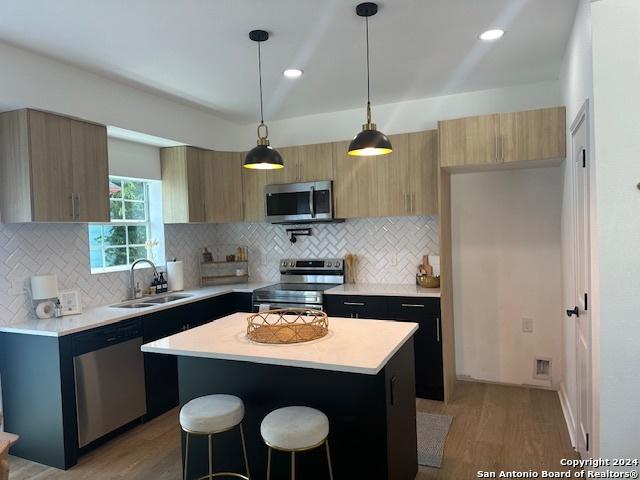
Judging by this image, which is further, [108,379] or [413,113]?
[413,113]

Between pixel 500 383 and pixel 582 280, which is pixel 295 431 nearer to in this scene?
pixel 582 280

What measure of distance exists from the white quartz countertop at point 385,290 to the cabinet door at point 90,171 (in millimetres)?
2019

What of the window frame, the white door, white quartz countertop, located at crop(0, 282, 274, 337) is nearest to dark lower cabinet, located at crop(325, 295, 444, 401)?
the white door

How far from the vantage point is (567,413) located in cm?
328

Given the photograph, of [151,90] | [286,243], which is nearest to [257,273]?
[286,243]

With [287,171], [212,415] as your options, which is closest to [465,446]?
[212,415]

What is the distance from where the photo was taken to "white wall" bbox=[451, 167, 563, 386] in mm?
3877

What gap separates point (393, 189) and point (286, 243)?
1.43 metres

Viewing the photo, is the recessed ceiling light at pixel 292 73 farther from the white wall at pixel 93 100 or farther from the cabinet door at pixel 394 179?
the white wall at pixel 93 100

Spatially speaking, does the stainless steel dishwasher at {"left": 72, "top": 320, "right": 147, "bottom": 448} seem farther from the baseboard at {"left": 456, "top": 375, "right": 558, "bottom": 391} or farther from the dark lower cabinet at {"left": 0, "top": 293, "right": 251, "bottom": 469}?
the baseboard at {"left": 456, "top": 375, "right": 558, "bottom": 391}

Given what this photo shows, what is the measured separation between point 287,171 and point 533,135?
7.48 ft

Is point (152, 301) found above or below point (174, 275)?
below

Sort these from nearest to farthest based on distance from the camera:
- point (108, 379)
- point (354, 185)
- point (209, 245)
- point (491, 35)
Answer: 1. point (491, 35)
2. point (108, 379)
3. point (354, 185)
4. point (209, 245)

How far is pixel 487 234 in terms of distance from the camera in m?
4.08
